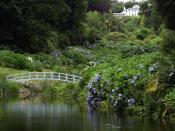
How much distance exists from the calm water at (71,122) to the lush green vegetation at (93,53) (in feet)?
5.18

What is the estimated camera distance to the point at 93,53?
81188mm

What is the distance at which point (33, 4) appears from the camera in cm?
7244

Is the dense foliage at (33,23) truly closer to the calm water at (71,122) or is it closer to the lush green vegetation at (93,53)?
the lush green vegetation at (93,53)

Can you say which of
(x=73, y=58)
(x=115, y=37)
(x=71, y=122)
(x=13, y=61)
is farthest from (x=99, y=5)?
(x=71, y=122)

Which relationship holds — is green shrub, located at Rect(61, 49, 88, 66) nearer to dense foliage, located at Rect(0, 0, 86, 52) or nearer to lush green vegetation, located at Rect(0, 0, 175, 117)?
lush green vegetation, located at Rect(0, 0, 175, 117)

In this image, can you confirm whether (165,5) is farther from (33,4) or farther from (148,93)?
(33,4)

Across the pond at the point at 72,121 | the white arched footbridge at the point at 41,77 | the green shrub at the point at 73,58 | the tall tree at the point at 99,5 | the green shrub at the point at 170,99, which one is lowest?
the pond at the point at 72,121

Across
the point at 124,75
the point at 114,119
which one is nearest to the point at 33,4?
the point at 124,75

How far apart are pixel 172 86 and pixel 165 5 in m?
4.72

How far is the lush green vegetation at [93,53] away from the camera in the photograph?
2741 centimetres

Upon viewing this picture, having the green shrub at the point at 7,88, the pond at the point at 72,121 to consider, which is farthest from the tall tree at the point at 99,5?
the pond at the point at 72,121

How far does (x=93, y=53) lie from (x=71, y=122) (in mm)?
57744

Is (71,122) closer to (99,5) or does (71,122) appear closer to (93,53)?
(93,53)

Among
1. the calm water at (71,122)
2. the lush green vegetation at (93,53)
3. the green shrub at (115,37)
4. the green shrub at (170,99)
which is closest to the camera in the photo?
the calm water at (71,122)
